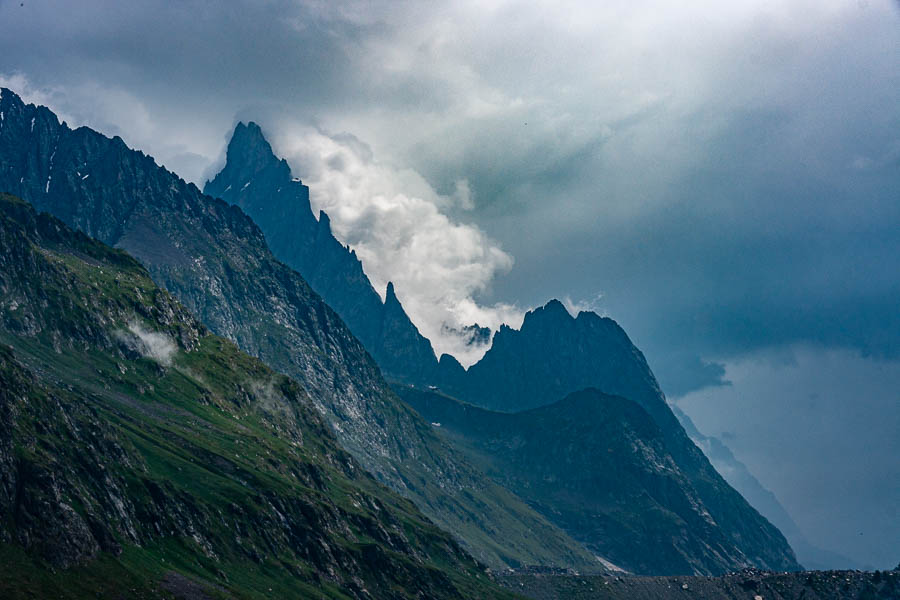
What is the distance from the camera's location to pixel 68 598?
198 metres

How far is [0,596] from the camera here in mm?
181125

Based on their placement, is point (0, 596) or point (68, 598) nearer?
point (0, 596)

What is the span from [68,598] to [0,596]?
64.6 feet
